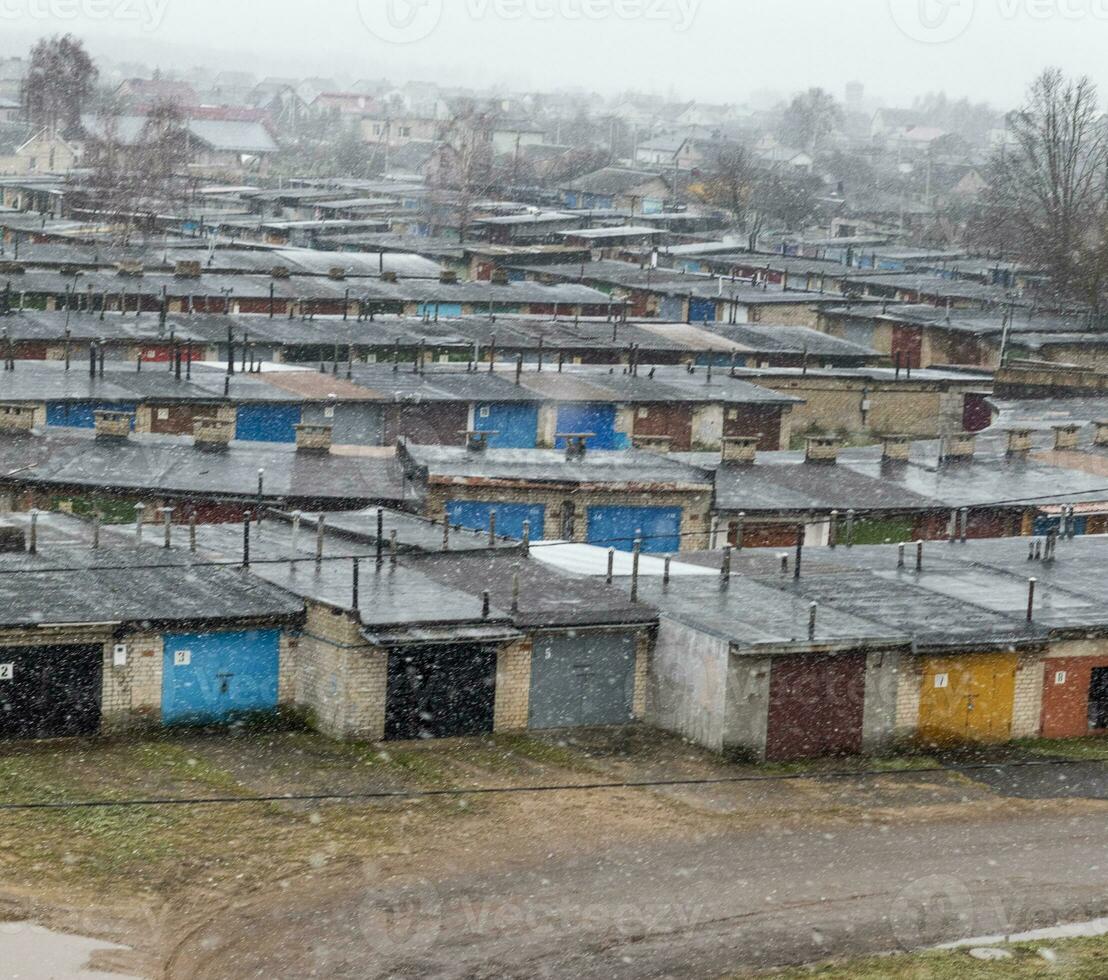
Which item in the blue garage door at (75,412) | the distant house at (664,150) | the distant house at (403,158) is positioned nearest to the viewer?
the blue garage door at (75,412)

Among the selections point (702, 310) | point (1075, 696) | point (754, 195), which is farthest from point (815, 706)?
point (754, 195)

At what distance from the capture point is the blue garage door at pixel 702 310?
6825 cm

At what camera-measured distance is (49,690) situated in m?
23.5

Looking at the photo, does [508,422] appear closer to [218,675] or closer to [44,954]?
[218,675]

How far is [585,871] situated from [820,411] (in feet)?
106

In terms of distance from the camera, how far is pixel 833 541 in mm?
32906

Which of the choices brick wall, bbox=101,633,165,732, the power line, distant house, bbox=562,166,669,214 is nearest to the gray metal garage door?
brick wall, bbox=101,633,165,732

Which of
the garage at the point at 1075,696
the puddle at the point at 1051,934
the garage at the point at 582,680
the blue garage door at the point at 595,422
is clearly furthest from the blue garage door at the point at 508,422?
the puddle at the point at 1051,934

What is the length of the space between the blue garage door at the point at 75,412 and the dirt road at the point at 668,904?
63.2 ft

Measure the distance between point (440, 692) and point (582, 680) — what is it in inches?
76.5

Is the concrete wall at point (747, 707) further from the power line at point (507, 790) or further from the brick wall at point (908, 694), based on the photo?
the brick wall at point (908, 694)

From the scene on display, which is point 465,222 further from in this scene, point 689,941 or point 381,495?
point 689,941

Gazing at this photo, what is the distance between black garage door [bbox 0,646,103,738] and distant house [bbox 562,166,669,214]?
91.5m

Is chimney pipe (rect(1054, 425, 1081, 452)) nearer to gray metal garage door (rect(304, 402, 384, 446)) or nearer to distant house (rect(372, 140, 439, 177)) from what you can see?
gray metal garage door (rect(304, 402, 384, 446))
